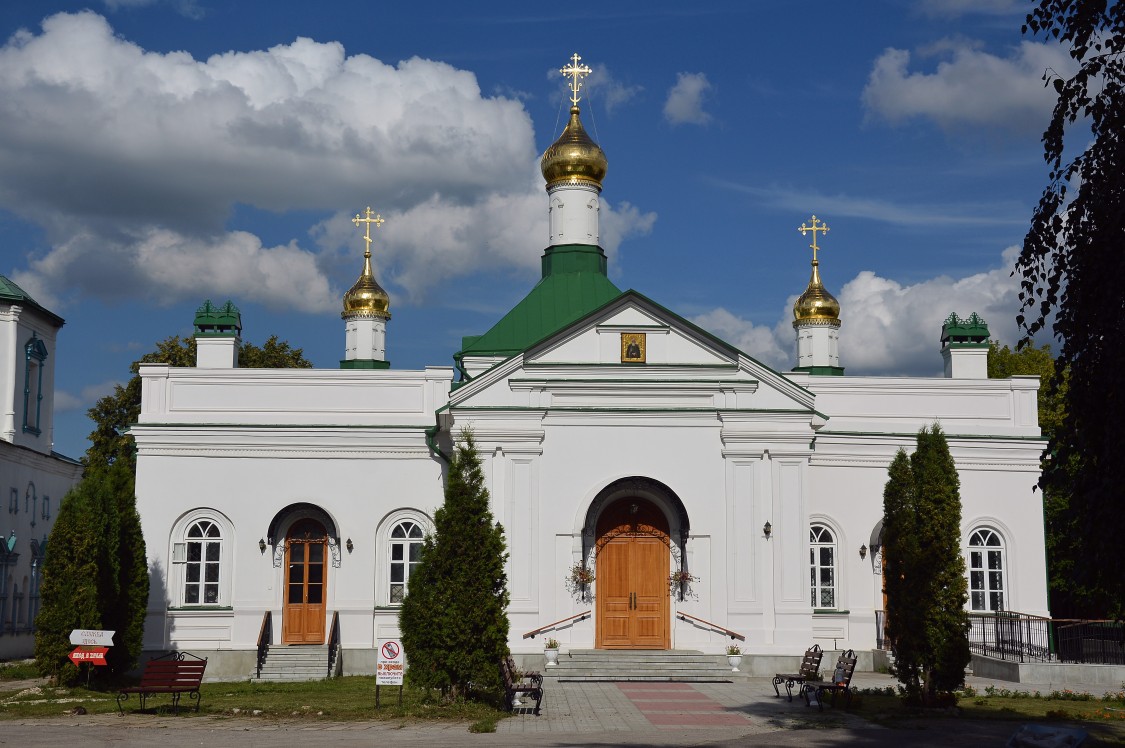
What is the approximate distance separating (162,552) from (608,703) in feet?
34.0

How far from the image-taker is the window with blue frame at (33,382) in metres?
30.2

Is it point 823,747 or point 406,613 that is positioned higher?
point 406,613

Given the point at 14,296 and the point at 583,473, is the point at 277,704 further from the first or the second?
the point at 14,296

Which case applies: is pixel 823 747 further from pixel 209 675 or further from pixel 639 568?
pixel 209 675

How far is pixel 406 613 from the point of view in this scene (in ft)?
55.6

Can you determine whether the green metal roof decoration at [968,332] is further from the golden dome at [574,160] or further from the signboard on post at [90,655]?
the signboard on post at [90,655]

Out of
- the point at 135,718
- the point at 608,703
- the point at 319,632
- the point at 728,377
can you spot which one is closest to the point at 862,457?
the point at 728,377

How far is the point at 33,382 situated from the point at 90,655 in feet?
47.4

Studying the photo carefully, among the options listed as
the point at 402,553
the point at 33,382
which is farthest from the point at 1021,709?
the point at 33,382

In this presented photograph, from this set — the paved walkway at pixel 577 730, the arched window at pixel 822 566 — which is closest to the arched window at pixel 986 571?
the arched window at pixel 822 566

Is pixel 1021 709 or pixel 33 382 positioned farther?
pixel 33 382

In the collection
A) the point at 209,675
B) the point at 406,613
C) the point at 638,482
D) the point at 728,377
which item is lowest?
the point at 209,675

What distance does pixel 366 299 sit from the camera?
105 feet

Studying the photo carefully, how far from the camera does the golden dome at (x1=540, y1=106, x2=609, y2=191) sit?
2764cm
